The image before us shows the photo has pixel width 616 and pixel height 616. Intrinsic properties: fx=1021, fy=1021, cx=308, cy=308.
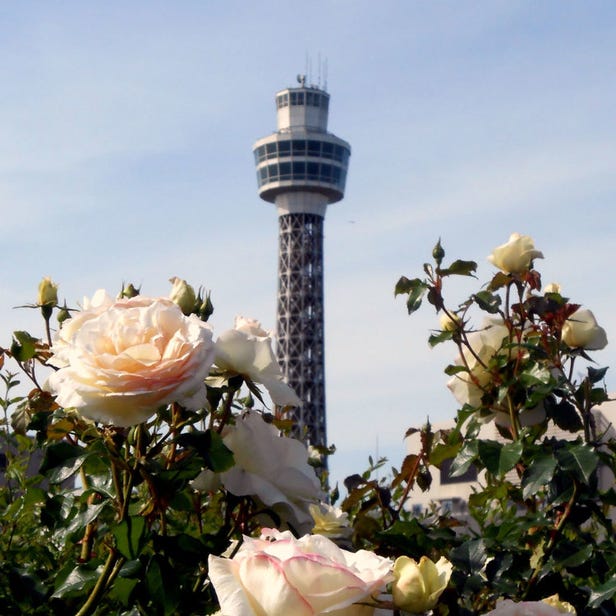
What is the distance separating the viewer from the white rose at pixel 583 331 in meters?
1.76

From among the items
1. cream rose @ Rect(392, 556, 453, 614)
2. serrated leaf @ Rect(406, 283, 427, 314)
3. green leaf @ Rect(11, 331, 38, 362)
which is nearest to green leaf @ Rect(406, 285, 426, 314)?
serrated leaf @ Rect(406, 283, 427, 314)

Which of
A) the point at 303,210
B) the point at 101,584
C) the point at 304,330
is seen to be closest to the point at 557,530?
the point at 101,584

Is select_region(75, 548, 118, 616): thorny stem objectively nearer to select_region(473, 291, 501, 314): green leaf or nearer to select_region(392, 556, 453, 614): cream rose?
select_region(392, 556, 453, 614): cream rose

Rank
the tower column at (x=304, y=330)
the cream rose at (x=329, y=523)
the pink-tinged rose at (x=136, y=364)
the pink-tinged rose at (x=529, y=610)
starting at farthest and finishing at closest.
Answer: the tower column at (x=304, y=330) → the cream rose at (x=329, y=523) → the pink-tinged rose at (x=136, y=364) → the pink-tinged rose at (x=529, y=610)

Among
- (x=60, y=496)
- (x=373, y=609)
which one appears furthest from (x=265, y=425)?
(x=373, y=609)

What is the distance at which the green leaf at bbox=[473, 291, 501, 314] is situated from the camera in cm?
181

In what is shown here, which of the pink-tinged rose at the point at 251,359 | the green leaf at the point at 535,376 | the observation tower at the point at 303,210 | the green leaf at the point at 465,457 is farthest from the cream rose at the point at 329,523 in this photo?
the observation tower at the point at 303,210

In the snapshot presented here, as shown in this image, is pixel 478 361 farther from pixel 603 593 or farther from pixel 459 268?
pixel 603 593

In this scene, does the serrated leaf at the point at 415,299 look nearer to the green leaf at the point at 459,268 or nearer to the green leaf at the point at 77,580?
the green leaf at the point at 459,268

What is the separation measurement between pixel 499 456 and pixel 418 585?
71 centimetres

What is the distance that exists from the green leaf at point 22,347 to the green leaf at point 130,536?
0.38 meters

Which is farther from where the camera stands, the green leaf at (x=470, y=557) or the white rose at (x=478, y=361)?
the white rose at (x=478, y=361)

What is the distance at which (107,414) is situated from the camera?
1.15 m

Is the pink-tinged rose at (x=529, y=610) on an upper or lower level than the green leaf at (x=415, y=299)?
lower
